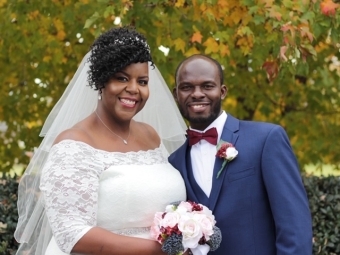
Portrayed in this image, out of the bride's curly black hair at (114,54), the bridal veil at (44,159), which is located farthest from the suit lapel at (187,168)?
the bride's curly black hair at (114,54)

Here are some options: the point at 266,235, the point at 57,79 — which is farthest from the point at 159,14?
the point at 266,235

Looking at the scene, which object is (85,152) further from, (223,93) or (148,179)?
(223,93)

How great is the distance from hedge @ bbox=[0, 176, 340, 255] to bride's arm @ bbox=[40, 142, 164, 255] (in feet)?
5.16

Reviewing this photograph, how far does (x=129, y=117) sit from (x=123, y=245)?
2.51 ft

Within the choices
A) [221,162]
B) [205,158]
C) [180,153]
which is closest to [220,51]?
[180,153]

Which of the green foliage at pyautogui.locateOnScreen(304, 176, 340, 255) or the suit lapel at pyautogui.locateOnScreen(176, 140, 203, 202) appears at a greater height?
the suit lapel at pyautogui.locateOnScreen(176, 140, 203, 202)

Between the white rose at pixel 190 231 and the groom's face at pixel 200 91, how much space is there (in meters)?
0.62

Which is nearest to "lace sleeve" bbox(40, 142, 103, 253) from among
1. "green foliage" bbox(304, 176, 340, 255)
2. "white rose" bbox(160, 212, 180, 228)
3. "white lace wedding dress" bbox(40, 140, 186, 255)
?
"white lace wedding dress" bbox(40, 140, 186, 255)

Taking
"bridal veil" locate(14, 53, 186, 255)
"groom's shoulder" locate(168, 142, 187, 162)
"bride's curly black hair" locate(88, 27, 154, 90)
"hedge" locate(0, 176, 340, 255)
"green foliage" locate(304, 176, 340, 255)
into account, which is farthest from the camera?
"green foliage" locate(304, 176, 340, 255)

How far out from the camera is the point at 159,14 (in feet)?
19.9

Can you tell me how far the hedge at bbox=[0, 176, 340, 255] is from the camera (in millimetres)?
5254

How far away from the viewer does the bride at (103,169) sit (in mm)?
3750

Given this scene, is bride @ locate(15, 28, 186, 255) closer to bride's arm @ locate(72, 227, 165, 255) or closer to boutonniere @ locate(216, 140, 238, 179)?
bride's arm @ locate(72, 227, 165, 255)

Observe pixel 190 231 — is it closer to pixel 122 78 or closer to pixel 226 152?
pixel 226 152
